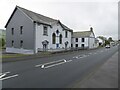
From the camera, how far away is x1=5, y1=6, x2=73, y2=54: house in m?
31.3

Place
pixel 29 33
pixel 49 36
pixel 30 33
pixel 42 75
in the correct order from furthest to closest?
pixel 49 36, pixel 29 33, pixel 30 33, pixel 42 75

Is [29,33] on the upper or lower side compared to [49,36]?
upper

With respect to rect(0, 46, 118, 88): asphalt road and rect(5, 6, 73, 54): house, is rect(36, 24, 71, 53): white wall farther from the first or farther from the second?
rect(0, 46, 118, 88): asphalt road

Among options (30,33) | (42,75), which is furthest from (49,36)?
(42,75)

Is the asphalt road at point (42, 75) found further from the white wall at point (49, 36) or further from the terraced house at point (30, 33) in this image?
the white wall at point (49, 36)

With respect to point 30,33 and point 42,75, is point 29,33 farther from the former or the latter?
point 42,75

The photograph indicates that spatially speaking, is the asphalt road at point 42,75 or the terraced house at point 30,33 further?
the terraced house at point 30,33

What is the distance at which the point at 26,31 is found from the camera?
32375 mm

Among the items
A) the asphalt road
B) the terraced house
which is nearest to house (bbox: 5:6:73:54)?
the terraced house

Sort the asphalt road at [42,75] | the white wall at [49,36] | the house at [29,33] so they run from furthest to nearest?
the white wall at [49,36]
the house at [29,33]
the asphalt road at [42,75]

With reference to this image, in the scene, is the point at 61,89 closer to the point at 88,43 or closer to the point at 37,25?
the point at 37,25

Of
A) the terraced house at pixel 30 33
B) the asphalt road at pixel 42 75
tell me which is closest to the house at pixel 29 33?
the terraced house at pixel 30 33

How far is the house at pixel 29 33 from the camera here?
3131cm

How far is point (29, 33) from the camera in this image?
31781 millimetres
